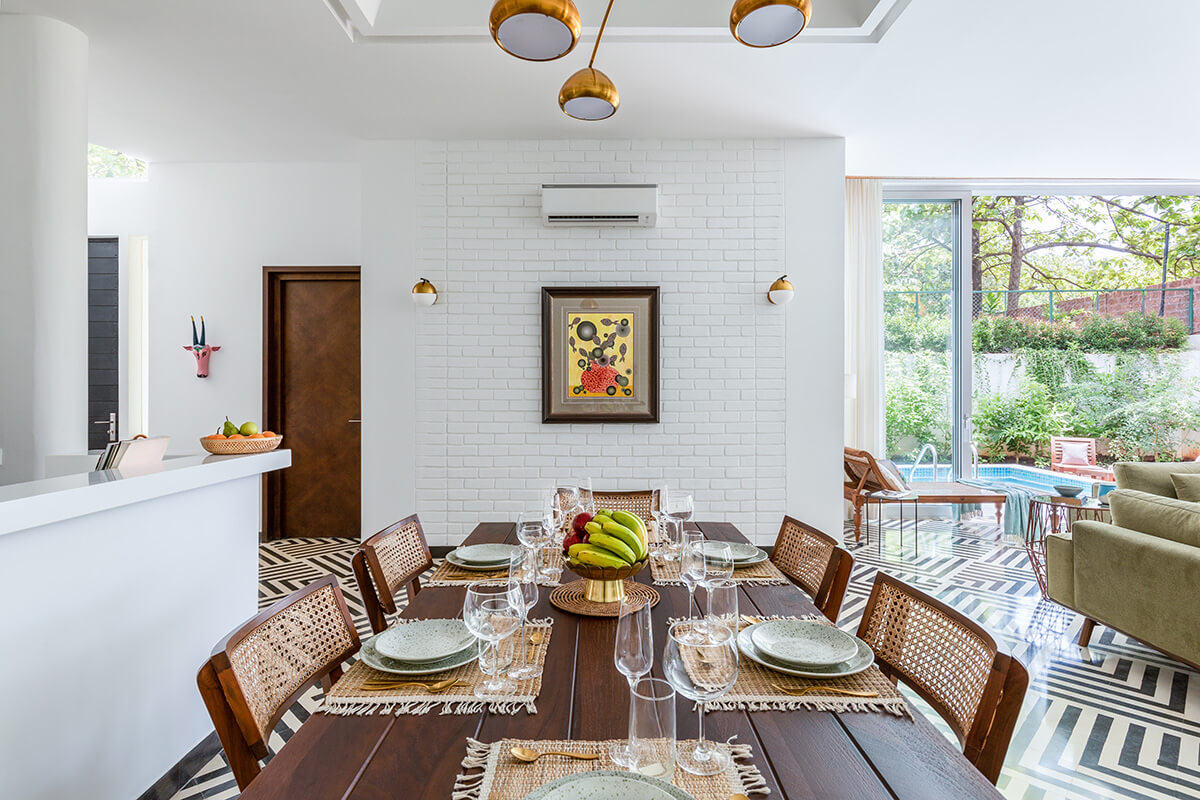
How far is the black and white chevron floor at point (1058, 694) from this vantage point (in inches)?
79.7

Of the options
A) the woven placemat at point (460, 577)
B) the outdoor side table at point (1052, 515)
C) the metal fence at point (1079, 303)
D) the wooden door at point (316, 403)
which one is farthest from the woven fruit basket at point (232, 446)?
the metal fence at point (1079, 303)

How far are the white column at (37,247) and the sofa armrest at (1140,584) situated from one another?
4707 millimetres

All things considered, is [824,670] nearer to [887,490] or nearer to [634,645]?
[634,645]

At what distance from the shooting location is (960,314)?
569 centimetres

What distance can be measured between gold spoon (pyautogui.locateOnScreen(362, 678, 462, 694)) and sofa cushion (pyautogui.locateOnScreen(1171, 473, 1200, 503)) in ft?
13.1

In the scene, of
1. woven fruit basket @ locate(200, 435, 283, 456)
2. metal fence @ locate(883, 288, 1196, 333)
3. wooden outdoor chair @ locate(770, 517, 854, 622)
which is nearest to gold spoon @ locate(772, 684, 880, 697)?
wooden outdoor chair @ locate(770, 517, 854, 622)

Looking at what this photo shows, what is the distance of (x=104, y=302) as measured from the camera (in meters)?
5.07

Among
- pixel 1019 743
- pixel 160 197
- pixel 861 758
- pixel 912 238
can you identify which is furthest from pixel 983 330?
pixel 160 197

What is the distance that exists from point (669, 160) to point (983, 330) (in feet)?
11.5

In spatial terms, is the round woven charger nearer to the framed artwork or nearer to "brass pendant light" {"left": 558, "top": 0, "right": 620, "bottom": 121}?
"brass pendant light" {"left": 558, "top": 0, "right": 620, "bottom": 121}

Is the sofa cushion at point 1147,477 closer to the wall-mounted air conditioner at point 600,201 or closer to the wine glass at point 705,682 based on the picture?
the wall-mounted air conditioner at point 600,201

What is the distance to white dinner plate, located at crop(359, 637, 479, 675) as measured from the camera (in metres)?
1.20

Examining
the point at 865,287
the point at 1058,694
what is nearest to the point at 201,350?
the point at 865,287

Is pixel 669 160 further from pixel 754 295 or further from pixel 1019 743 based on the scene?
pixel 1019 743
